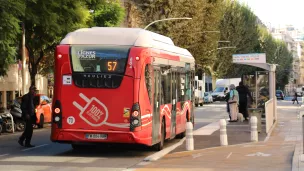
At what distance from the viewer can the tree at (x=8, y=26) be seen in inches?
887

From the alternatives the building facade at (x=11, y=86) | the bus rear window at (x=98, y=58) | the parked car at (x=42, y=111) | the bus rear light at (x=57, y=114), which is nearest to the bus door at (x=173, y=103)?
the bus rear window at (x=98, y=58)

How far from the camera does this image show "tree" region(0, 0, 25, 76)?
2253cm

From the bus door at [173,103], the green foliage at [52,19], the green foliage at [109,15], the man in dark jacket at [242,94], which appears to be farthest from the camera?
the green foliage at [109,15]

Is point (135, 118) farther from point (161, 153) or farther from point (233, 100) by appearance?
point (233, 100)

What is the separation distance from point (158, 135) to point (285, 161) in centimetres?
369

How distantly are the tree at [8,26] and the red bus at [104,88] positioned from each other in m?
6.98

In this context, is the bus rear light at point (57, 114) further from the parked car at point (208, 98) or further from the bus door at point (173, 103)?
the parked car at point (208, 98)

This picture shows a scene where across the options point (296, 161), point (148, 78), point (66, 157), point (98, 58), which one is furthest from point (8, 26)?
point (296, 161)

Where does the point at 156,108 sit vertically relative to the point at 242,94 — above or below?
below

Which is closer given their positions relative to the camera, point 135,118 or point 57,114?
point 135,118

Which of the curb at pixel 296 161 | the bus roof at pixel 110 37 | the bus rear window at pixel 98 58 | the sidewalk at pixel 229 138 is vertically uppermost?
the bus roof at pixel 110 37

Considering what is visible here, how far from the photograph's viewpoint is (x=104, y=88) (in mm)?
15734

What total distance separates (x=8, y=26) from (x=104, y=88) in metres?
8.20

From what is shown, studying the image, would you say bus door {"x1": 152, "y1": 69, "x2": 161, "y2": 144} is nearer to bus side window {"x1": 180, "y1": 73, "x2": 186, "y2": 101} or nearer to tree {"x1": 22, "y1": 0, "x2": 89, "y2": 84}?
bus side window {"x1": 180, "y1": 73, "x2": 186, "y2": 101}
